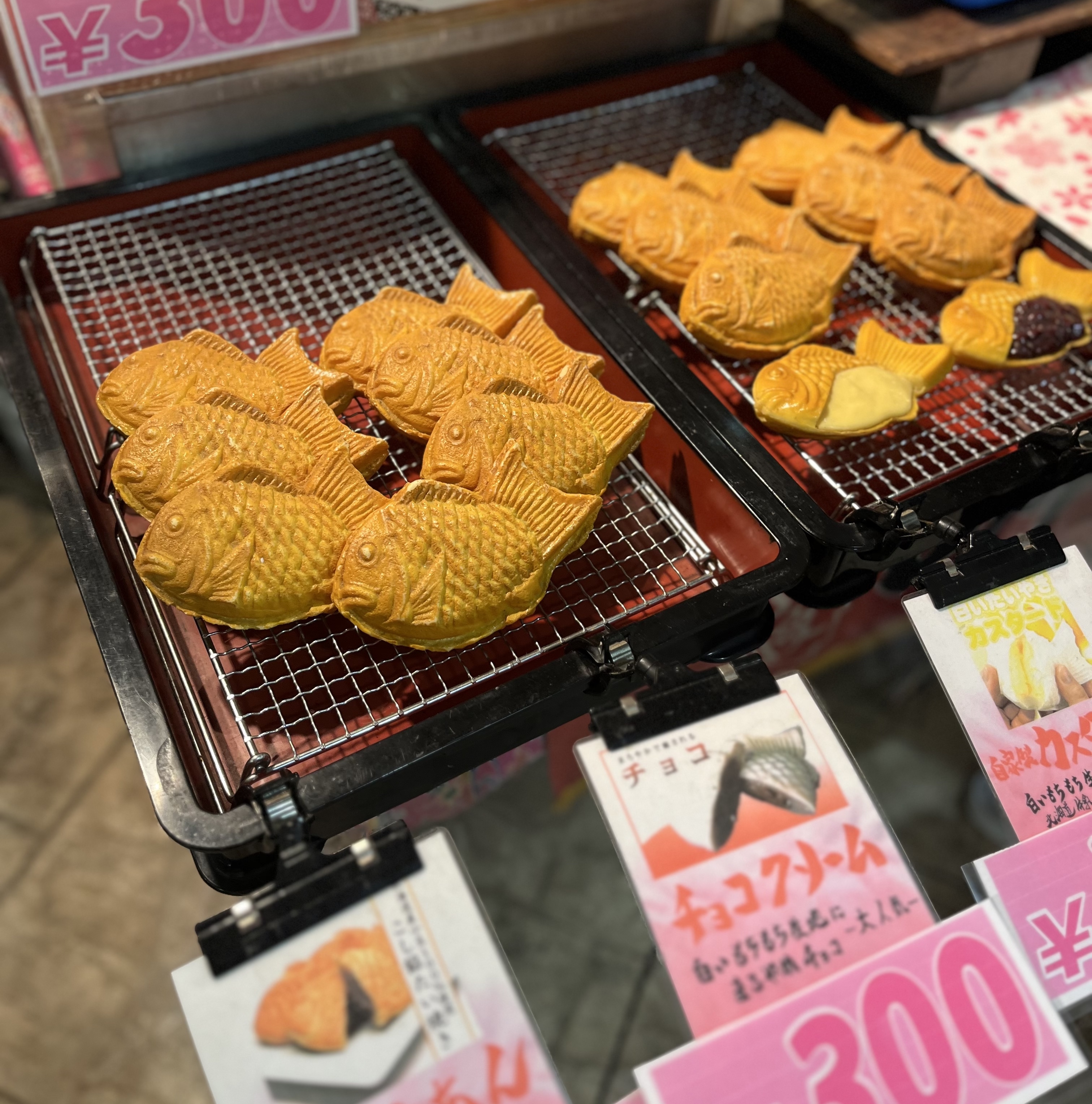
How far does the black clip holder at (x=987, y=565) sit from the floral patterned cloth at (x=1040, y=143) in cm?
98

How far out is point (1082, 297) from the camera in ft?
5.28

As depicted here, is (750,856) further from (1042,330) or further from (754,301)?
(1042,330)

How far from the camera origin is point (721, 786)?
3.04 ft

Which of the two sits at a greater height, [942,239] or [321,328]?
[321,328]

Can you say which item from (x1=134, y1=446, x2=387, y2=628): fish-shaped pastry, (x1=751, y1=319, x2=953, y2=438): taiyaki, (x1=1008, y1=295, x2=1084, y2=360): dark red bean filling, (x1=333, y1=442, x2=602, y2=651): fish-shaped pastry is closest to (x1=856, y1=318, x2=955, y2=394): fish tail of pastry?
(x1=751, y1=319, x2=953, y2=438): taiyaki

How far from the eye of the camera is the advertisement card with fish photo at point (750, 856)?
863 mm

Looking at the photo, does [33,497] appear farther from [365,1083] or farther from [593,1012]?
[365,1083]

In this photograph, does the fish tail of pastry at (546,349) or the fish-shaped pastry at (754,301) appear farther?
the fish-shaped pastry at (754,301)

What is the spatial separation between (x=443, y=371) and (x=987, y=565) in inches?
30.2

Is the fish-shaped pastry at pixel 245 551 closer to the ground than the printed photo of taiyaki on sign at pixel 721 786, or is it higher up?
higher up

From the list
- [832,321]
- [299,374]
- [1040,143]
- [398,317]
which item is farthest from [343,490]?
[1040,143]

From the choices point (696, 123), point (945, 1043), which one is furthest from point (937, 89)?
point (945, 1043)

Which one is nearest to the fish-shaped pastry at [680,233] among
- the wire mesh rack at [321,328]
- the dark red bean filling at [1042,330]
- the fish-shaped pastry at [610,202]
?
the fish-shaped pastry at [610,202]

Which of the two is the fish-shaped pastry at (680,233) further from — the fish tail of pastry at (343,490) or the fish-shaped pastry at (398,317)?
the fish tail of pastry at (343,490)
